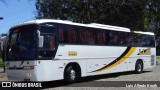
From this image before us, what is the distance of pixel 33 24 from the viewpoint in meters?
16.2

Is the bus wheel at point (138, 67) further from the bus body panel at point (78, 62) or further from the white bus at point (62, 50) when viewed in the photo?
the white bus at point (62, 50)

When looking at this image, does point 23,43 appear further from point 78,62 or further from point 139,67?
point 139,67

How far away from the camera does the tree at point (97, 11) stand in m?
32.2

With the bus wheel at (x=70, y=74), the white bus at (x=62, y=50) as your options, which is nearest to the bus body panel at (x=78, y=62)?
the white bus at (x=62, y=50)

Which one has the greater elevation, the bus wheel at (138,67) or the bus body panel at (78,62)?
the bus body panel at (78,62)

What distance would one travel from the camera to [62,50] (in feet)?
56.3

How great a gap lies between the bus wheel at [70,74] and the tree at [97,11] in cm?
1442

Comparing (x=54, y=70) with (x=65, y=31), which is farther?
(x=65, y=31)

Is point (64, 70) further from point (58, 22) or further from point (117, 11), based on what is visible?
point (117, 11)

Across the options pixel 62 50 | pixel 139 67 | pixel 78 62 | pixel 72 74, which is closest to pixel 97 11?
pixel 139 67

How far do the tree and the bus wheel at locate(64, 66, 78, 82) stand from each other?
14.4m

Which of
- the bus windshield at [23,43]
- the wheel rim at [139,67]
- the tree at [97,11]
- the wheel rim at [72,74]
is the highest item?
the tree at [97,11]

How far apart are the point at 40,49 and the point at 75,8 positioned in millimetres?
17955

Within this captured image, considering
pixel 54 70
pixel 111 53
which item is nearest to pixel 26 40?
pixel 54 70
